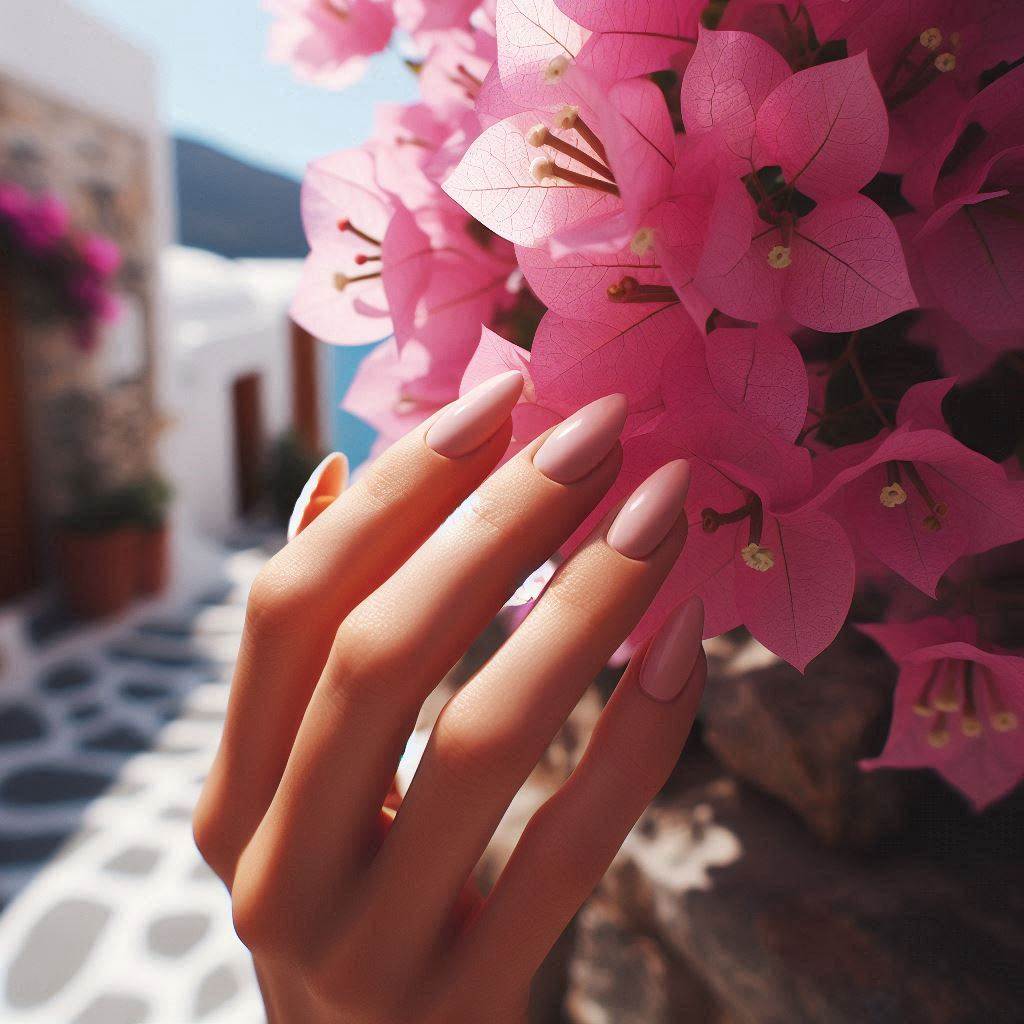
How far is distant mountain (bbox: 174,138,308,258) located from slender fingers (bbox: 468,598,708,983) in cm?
1104

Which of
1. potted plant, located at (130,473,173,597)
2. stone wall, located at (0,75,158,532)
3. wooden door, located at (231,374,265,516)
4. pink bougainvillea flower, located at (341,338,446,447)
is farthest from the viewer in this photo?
wooden door, located at (231,374,265,516)

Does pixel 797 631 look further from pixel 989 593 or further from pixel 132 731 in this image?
pixel 132 731

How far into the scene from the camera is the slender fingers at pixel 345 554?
1.24 feet

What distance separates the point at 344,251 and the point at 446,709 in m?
0.26

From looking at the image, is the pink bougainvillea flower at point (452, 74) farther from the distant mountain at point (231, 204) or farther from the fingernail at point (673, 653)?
the distant mountain at point (231, 204)

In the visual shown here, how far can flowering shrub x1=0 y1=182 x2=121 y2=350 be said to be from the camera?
12.0ft

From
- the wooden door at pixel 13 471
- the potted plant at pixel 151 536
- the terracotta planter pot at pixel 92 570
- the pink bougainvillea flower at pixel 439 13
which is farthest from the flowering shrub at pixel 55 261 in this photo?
the pink bougainvillea flower at pixel 439 13

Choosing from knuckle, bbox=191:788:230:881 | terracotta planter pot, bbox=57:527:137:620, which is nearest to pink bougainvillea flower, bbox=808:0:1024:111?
knuckle, bbox=191:788:230:881

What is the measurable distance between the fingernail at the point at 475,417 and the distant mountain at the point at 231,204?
1097cm

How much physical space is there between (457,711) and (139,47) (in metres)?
5.26

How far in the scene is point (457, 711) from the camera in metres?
0.33

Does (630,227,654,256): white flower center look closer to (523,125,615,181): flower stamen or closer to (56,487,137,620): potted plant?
(523,125,615,181): flower stamen

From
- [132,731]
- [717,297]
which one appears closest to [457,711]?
[717,297]

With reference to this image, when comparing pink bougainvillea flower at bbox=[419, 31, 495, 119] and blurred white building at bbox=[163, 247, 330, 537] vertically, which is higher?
pink bougainvillea flower at bbox=[419, 31, 495, 119]
